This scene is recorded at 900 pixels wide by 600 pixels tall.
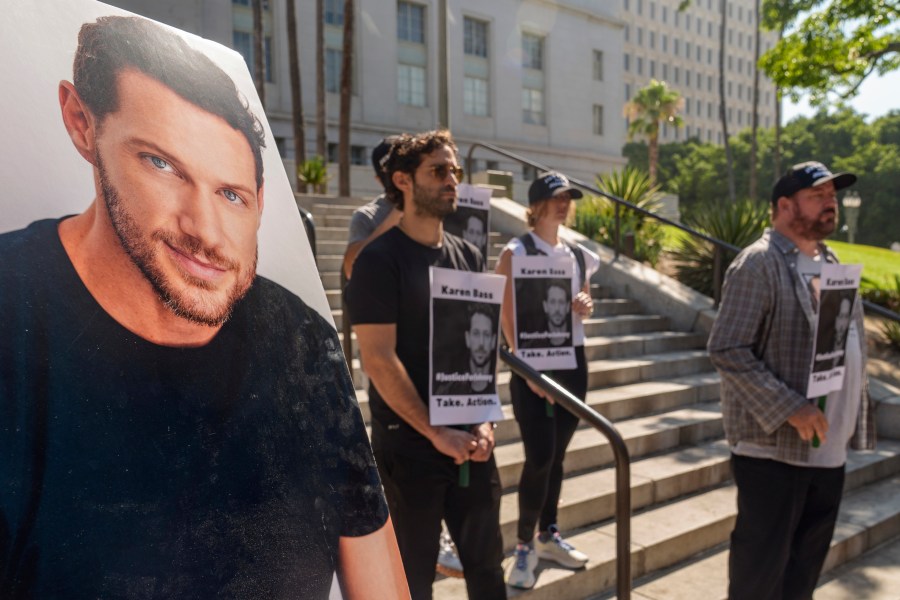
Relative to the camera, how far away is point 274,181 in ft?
4.07

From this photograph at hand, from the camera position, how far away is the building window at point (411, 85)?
3356 cm

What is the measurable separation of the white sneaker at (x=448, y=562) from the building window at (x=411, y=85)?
31216 millimetres

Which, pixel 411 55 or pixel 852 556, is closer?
pixel 852 556

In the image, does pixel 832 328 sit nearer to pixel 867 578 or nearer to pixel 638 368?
pixel 867 578

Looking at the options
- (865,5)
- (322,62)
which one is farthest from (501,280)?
(322,62)

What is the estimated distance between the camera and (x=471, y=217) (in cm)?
465

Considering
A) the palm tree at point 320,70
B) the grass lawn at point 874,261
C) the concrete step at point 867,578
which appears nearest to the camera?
the concrete step at point 867,578

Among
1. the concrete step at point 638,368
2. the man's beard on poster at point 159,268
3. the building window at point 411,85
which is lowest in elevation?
the concrete step at point 638,368

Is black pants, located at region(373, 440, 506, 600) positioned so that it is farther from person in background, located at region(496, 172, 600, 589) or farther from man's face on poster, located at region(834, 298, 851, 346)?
man's face on poster, located at region(834, 298, 851, 346)

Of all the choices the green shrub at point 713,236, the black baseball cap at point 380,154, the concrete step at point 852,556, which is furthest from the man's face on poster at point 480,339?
the green shrub at point 713,236

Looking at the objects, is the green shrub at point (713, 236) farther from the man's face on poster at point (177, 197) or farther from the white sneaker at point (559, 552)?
the man's face on poster at point (177, 197)

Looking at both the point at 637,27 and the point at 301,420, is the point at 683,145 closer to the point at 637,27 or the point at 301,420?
the point at 637,27

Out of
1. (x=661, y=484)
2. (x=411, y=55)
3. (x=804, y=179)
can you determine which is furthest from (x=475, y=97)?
(x=804, y=179)

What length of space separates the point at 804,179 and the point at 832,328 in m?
0.58
